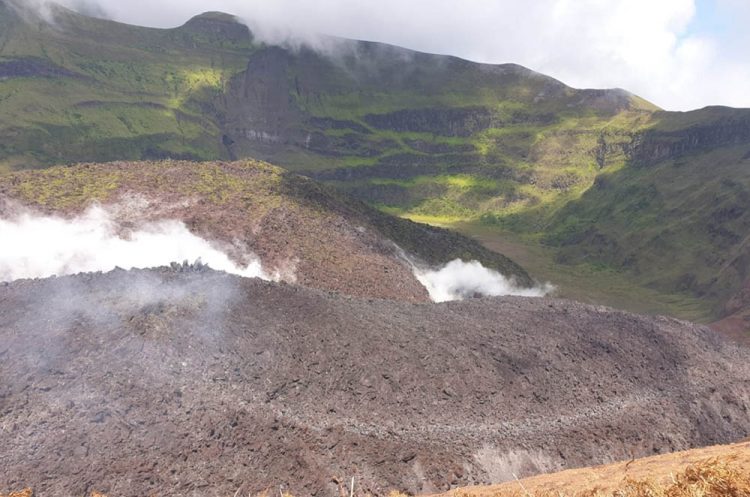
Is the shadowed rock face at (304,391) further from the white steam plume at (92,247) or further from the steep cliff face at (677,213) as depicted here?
the steep cliff face at (677,213)

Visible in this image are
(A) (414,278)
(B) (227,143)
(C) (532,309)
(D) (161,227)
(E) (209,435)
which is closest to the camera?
(E) (209,435)

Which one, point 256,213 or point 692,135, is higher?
point 692,135

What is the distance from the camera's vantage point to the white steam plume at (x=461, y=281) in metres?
33.3

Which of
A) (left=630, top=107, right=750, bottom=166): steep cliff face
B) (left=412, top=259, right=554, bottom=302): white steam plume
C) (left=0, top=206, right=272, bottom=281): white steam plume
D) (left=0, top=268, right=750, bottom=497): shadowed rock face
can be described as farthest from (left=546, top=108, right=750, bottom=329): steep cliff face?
(left=0, top=206, right=272, bottom=281): white steam plume

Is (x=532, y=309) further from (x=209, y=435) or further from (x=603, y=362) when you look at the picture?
(x=209, y=435)

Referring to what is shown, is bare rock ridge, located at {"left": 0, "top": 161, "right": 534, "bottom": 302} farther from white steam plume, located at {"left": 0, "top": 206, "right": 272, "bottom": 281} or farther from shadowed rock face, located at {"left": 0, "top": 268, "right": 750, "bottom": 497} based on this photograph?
shadowed rock face, located at {"left": 0, "top": 268, "right": 750, "bottom": 497}

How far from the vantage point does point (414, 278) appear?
103ft

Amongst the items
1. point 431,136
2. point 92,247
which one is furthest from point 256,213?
point 431,136

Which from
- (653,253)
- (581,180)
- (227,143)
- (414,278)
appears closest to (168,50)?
(227,143)

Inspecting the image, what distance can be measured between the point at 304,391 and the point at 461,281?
768 inches

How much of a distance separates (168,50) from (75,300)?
128 m

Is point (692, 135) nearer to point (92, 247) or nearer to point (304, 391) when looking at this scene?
point (92, 247)

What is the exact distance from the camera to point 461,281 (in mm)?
34469

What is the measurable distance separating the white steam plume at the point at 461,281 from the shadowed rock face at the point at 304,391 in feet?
33.8
